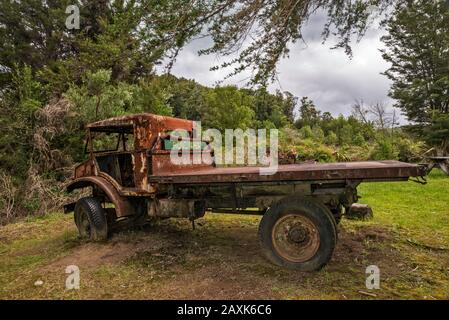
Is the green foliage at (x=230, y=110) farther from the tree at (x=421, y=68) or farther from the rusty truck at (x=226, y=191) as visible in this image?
the rusty truck at (x=226, y=191)

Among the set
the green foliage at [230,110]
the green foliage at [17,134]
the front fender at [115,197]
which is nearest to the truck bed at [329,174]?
the front fender at [115,197]

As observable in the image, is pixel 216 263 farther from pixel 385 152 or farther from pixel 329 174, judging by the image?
pixel 385 152

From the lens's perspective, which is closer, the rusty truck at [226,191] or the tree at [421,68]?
the rusty truck at [226,191]

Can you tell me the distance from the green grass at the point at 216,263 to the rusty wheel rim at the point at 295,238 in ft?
0.73

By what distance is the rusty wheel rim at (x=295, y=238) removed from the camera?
13.0ft

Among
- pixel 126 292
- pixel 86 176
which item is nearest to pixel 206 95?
pixel 86 176

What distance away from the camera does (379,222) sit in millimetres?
6555

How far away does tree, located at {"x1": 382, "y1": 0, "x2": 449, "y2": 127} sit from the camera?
19733 millimetres

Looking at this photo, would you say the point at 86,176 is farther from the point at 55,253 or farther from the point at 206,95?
the point at 206,95

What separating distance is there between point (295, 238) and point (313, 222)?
0.97 ft

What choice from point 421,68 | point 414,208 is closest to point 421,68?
point 421,68

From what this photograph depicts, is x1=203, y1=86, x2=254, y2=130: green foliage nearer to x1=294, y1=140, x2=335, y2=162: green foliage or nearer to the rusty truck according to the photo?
x1=294, y1=140, x2=335, y2=162: green foliage

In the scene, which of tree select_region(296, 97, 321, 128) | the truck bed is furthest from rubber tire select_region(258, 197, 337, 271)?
tree select_region(296, 97, 321, 128)
